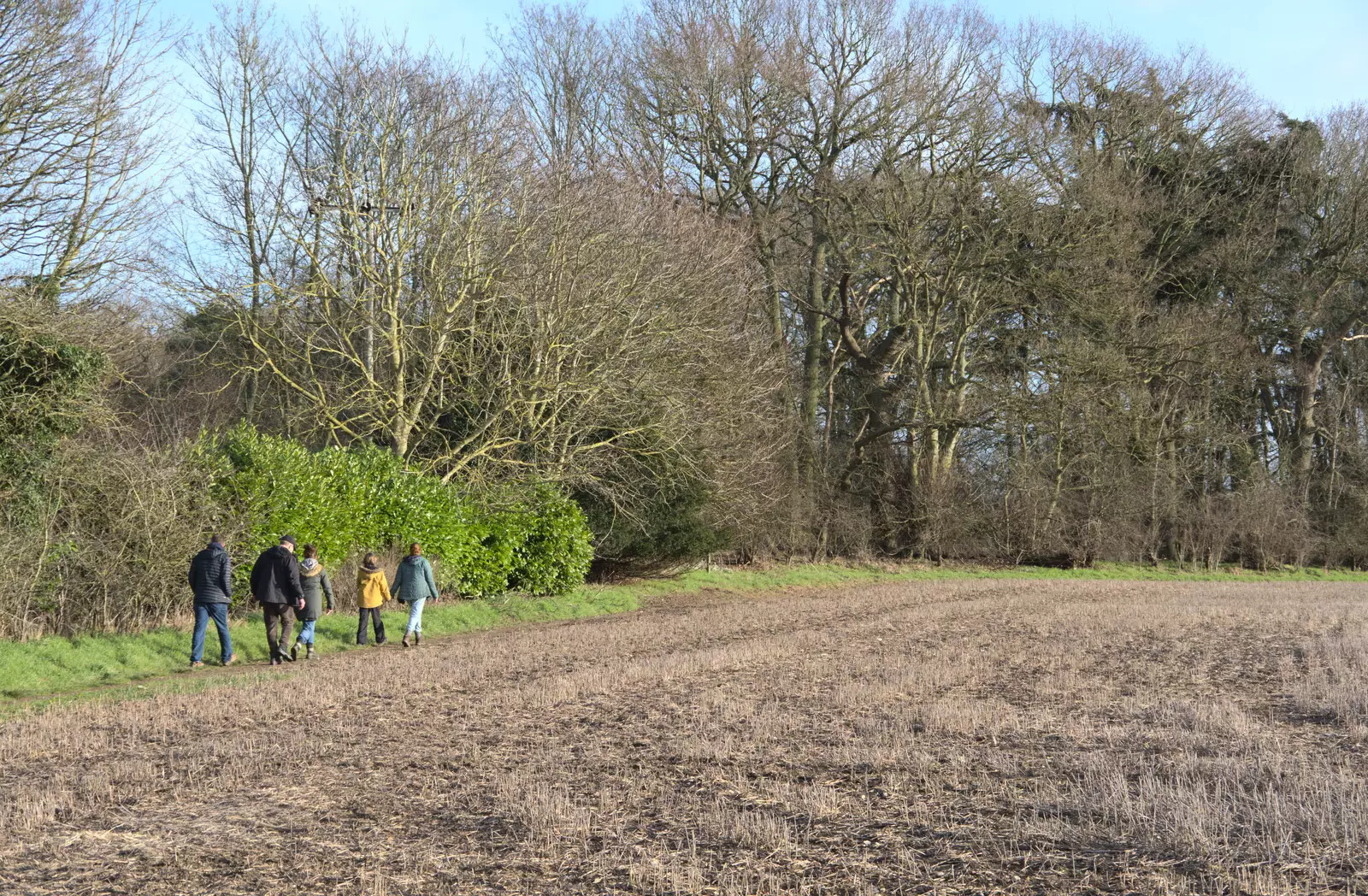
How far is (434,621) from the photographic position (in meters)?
19.4

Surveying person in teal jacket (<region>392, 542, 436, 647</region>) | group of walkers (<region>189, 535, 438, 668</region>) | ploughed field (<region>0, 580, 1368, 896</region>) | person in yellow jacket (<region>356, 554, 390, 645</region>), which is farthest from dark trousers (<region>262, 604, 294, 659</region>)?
person in teal jacket (<region>392, 542, 436, 647</region>)

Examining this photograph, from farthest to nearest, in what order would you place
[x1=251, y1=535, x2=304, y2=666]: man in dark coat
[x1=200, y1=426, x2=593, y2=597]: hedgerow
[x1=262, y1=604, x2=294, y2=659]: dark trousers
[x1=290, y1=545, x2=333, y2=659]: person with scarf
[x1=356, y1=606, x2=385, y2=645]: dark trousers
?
[x1=200, y1=426, x2=593, y2=597]: hedgerow → [x1=356, y1=606, x2=385, y2=645]: dark trousers → [x1=290, y1=545, x2=333, y2=659]: person with scarf → [x1=262, y1=604, x2=294, y2=659]: dark trousers → [x1=251, y1=535, x2=304, y2=666]: man in dark coat

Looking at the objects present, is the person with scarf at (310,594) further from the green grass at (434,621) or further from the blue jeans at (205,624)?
the blue jeans at (205,624)

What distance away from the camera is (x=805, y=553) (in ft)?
116

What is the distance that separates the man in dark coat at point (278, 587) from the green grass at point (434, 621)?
617 mm

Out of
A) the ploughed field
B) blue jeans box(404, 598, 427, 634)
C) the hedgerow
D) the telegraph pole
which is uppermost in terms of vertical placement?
the telegraph pole

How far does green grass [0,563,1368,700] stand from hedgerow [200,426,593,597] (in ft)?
2.43

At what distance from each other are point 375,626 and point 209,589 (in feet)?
10.6

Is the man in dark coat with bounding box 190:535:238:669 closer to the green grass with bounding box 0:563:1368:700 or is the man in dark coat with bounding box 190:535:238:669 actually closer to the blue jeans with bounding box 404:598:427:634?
the green grass with bounding box 0:563:1368:700

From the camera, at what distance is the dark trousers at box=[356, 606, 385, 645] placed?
1695cm

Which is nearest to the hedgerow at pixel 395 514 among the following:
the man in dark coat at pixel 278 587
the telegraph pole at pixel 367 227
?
the telegraph pole at pixel 367 227

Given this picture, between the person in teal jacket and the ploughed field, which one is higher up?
the person in teal jacket

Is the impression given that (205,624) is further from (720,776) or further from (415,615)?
(720,776)

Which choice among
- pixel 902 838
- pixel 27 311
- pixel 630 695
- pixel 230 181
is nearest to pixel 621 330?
pixel 230 181
